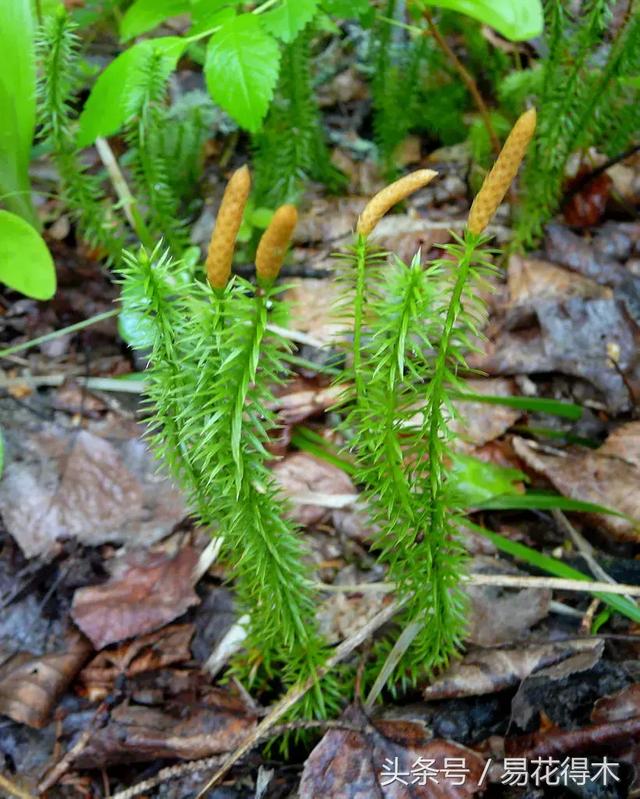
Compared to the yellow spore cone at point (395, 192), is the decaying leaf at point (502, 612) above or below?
below

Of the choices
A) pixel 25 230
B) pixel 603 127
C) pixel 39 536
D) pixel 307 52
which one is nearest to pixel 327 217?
pixel 307 52

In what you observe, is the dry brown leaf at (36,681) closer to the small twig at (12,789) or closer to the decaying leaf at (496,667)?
the small twig at (12,789)

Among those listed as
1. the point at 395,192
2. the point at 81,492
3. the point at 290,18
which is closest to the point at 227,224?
the point at 395,192

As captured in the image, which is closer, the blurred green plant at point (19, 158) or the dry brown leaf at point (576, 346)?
the blurred green plant at point (19, 158)

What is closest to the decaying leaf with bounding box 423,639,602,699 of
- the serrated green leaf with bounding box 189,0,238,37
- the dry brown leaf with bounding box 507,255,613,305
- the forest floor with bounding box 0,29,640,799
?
the forest floor with bounding box 0,29,640,799

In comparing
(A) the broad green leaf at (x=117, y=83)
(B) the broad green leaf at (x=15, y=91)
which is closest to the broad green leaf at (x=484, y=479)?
(A) the broad green leaf at (x=117, y=83)

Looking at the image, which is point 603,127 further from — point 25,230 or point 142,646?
point 142,646

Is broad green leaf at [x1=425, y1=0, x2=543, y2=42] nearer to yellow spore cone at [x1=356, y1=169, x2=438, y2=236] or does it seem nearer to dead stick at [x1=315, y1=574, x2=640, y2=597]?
yellow spore cone at [x1=356, y1=169, x2=438, y2=236]
